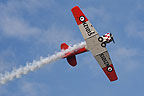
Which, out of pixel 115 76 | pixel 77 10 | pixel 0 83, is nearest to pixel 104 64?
pixel 115 76

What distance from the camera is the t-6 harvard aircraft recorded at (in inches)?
3059

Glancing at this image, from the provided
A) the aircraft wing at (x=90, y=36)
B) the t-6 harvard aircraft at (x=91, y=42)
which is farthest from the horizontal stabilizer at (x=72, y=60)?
the aircraft wing at (x=90, y=36)

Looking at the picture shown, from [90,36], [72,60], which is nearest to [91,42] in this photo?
[90,36]

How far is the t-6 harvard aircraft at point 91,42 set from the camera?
7769 cm

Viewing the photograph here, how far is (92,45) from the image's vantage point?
77.9 meters

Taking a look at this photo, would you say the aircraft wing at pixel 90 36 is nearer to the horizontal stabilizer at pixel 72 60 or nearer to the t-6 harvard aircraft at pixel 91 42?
the t-6 harvard aircraft at pixel 91 42

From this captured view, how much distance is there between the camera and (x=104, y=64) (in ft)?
262

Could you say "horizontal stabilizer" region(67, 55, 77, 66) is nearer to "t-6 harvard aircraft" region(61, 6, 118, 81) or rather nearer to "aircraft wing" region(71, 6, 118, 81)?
"t-6 harvard aircraft" region(61, 6, 118, 81)

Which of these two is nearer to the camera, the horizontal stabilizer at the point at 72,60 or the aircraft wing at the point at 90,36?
the aircraft wing at the point at 90,36

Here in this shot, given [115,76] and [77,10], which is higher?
[77,10]

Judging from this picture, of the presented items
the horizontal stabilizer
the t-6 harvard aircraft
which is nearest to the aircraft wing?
the t-6 harvard aircraft

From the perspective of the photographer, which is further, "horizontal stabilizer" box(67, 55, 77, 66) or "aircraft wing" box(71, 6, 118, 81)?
"horizontal stabilizer" box(67, 55, 77, 66)

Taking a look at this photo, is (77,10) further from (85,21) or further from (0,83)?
(0,83)

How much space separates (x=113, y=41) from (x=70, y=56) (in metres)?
5.10
